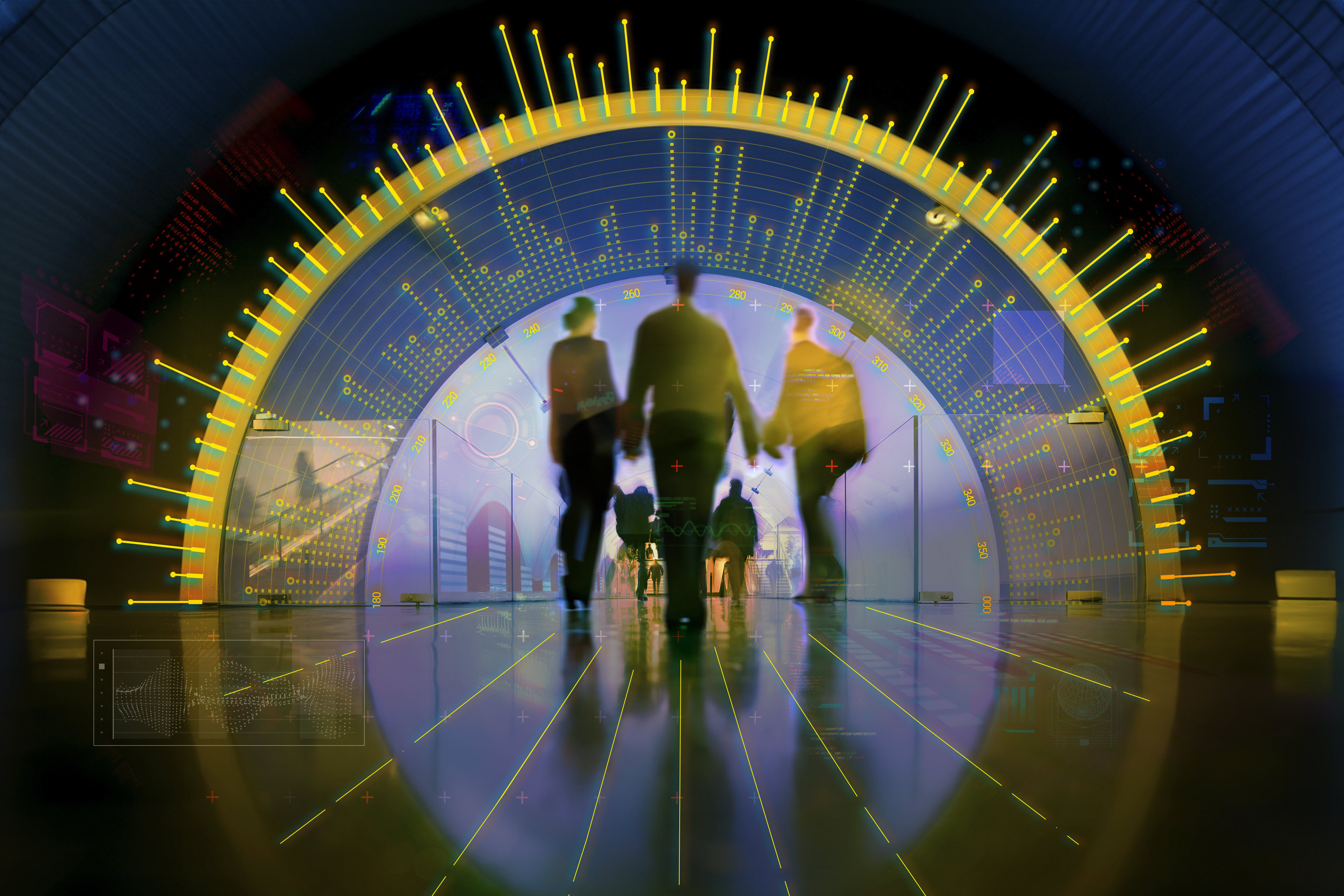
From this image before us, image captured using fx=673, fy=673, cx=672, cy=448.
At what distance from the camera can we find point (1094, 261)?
6.54m

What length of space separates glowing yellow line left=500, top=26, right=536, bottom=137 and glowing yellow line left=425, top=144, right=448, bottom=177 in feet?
3.13

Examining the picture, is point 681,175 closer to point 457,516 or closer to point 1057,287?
point 1057,287

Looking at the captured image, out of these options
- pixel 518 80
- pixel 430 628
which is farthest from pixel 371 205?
pixel 430 628

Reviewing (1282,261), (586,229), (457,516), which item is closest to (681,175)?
(586,229)

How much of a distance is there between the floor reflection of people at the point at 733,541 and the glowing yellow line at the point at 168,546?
18.5ft

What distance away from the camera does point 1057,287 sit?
265 inches

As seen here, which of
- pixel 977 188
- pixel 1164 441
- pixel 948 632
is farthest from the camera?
pixel 1164 441

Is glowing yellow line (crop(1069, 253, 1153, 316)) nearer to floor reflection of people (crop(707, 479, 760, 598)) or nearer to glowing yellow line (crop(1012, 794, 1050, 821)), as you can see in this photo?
floor reflection of people (crop(707, 479, 760, 598))

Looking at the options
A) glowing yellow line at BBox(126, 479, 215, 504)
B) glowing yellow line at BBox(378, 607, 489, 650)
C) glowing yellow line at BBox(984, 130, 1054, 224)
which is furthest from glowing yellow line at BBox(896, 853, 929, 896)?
glowing yellow line at BBox(126, 479, 215, 504)

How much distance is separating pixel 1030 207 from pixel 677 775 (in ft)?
22.3

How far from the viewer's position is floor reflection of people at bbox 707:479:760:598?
291 inches

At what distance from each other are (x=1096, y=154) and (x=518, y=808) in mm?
7175

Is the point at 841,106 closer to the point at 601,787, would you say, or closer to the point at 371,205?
the point at 371,205

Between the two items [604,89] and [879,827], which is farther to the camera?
[604,89]
